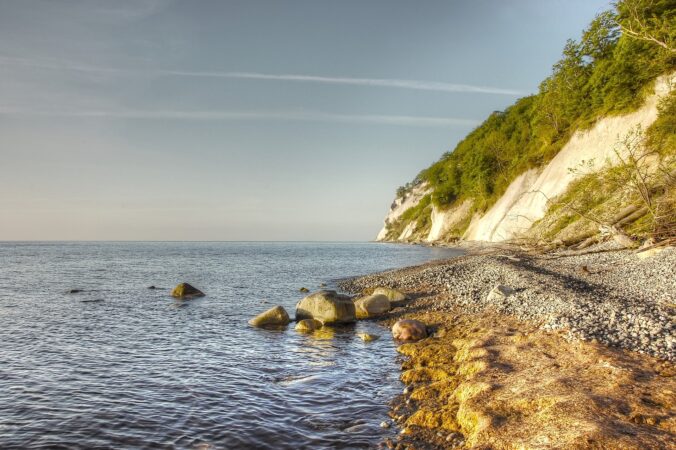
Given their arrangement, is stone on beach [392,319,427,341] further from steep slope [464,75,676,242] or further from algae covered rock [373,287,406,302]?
steep slope [464,75,676,242]

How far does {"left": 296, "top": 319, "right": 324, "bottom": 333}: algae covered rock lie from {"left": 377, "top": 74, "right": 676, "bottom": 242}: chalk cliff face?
68.7 ft

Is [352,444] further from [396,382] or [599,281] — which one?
[599,281]

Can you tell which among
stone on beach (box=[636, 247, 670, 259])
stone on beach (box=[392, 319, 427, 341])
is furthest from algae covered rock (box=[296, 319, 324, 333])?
stone on beach (box=[636, 247, 670, 259])

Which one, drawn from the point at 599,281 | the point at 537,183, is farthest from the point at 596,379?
the point at 537,183

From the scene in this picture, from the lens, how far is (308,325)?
762 inches

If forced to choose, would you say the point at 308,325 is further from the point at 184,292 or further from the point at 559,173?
the point at 559,173

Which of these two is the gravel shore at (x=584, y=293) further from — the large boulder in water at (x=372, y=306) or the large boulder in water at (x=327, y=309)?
the large boulder in water at (x=327, y=309)

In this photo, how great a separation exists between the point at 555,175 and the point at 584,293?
39.8m

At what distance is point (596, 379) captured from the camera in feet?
28.8

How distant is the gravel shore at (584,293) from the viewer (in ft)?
38.4

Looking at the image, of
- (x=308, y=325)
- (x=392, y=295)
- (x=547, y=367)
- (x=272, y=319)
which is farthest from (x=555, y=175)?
(x=547, y=367)

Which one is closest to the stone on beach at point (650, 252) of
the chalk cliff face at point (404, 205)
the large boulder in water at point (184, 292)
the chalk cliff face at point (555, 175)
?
the chalk cliff face at point (555, 175)

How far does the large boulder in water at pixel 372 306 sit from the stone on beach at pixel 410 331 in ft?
15.3

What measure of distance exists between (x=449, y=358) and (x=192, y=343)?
413 inches
